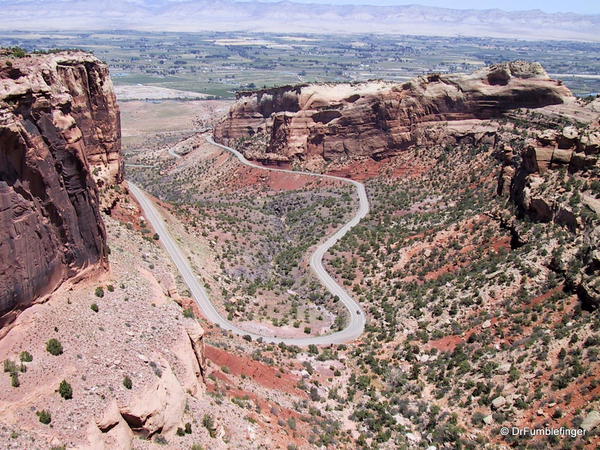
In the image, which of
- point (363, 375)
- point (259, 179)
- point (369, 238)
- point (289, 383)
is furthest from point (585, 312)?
point (259, 179)

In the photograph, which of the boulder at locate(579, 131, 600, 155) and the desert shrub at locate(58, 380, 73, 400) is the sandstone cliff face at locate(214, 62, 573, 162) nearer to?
the boulder at locate(579, 131, 600, 155)

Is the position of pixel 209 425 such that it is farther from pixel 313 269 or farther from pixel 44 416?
pixel 313 269

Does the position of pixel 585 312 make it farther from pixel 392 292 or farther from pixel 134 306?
pixel 134 306

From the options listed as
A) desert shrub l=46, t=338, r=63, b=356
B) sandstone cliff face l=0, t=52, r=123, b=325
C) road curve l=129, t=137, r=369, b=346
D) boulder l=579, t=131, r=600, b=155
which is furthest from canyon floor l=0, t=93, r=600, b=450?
boulder l=579, t=131, r=600, b=155

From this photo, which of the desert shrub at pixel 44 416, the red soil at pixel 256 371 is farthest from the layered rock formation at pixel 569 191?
the desert shrub at pixel 44 416

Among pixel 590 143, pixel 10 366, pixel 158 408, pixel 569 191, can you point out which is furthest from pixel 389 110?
pixel 10 366

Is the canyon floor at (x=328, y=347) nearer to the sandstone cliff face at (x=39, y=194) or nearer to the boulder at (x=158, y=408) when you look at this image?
the boulder at (x=158, y=408)

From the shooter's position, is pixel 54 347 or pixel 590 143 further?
pixel 590 143
